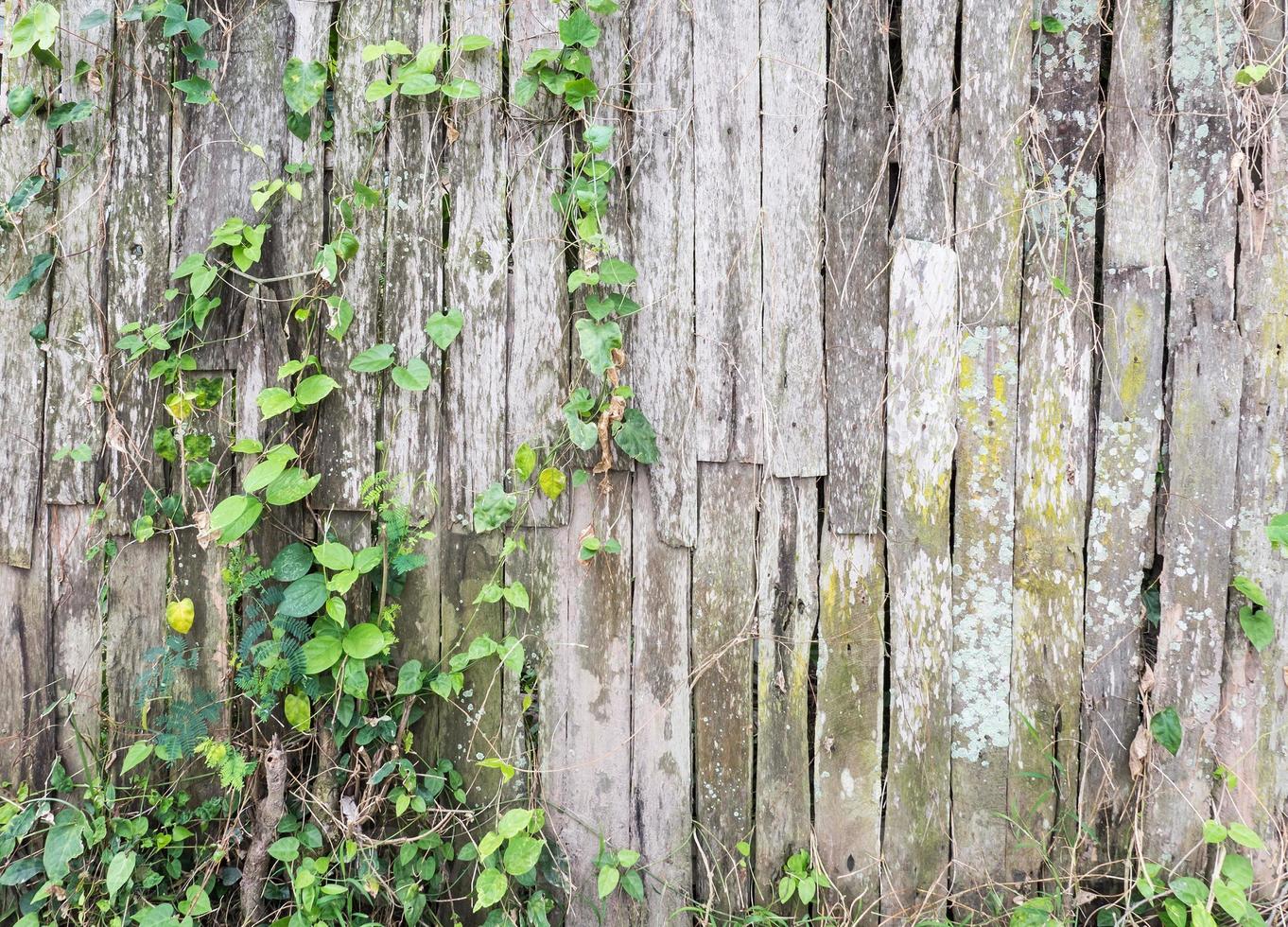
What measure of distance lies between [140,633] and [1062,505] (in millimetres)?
2353

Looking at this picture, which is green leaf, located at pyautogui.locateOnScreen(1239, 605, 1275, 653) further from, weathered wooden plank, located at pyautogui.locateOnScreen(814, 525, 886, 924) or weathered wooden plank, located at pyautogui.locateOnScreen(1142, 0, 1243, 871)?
weathered wooden plank, located at pyautogui.locateOnScreen(814, 525, 886, 924)

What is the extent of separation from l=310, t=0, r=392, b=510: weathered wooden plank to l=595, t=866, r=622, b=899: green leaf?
1.09 m

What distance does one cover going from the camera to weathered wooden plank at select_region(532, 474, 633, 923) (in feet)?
6.10

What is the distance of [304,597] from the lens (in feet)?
5.81

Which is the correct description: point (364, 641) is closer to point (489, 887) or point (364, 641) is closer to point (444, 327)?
point (489, 887)

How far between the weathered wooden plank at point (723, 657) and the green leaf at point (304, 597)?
92 centimetres

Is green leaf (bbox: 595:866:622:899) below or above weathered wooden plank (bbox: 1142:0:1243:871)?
below

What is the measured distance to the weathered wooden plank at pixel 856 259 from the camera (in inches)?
71.2

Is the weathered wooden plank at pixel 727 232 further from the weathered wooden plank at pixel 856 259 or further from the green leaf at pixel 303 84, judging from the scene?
the green leaf at pixel 303 84

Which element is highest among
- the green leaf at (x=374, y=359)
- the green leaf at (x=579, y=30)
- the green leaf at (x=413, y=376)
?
the green leaf at (x=579, y=30)

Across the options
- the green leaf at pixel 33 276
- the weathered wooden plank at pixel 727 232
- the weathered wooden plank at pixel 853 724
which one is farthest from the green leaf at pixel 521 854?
the green leaf at pixel 33 276

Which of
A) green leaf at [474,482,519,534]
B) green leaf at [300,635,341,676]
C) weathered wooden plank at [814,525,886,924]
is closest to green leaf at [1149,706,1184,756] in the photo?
weathered wooden plank at [814,525,886,924]

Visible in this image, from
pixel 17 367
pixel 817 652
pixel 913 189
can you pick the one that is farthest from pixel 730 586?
pixel 17 367

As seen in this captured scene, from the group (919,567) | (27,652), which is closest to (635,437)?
(919,567)
